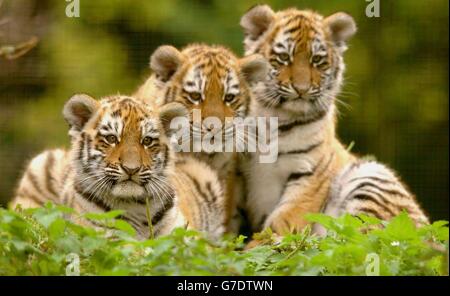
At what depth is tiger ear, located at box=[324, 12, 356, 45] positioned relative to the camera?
25.8 ft

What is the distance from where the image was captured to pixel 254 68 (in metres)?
7.36

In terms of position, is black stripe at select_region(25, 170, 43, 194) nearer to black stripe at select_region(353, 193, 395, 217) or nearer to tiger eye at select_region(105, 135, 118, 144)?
tiger eye at select_region(105, 135, 118, 144)

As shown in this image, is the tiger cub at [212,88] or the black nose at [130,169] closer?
the black nose at [130,169]

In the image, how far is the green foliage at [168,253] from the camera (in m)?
4.51

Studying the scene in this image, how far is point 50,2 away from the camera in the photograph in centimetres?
1084

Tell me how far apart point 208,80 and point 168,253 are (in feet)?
9.27

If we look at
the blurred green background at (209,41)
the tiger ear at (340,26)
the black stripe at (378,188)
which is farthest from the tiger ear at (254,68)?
the blurred green background at (209,41)

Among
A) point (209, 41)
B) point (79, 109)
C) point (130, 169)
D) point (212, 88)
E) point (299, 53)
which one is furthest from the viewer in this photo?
point (209, 41)

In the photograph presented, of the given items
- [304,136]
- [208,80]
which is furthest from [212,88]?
[304,136]

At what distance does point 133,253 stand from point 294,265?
2.32 ft

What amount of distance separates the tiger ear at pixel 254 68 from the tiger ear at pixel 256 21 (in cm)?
48

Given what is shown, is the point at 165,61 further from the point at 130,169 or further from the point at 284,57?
the point at 130,169

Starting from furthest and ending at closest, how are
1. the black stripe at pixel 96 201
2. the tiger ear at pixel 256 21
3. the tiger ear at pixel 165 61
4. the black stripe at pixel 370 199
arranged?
1. the tiger ear at pixel 256 21
2. the black stripe at pixel 370 199
3. the tiger ear at pixel 165 61
4. the black stripe at pixel 96 201

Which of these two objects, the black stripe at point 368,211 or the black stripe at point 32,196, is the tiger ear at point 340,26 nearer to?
the black stripe at point 368,211
